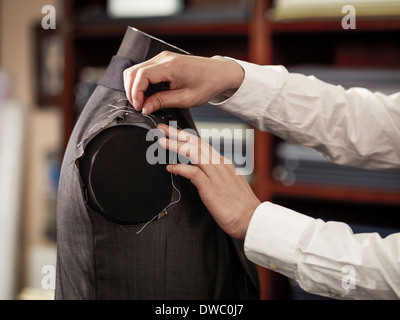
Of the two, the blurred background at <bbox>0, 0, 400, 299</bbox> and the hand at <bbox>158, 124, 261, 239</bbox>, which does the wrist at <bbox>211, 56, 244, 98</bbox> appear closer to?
the hand at <bbox>158, 124, 261, 239</bbox>

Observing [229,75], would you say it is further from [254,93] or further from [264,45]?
[264,45]

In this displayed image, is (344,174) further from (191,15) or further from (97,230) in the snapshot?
(97,230)

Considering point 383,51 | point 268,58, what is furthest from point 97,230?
point 383,51

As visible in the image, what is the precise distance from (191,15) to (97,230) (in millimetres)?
1013

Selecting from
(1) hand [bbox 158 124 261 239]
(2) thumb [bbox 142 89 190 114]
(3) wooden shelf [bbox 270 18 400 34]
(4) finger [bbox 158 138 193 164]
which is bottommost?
(1) hand [bbox 158 124 261 239]

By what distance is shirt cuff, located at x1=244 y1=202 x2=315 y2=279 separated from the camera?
64 cm

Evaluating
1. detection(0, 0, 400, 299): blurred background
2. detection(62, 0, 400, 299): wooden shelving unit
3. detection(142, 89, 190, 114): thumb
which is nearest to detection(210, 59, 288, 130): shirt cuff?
detection(142, 89, 190, 114): thumb

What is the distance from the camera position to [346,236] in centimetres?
64

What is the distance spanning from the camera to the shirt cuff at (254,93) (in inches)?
27.9

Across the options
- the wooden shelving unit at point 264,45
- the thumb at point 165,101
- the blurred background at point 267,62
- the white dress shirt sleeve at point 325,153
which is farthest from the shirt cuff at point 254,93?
the wooden shelving unit at point 264,45

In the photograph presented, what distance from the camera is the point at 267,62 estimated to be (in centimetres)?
136

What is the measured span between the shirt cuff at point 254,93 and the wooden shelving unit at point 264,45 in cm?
61

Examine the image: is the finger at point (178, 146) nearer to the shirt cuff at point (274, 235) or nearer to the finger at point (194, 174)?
the finger at point (194, 174)

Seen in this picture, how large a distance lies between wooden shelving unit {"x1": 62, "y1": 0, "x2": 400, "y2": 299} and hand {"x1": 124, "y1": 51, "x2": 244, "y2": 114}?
0.72 metres
